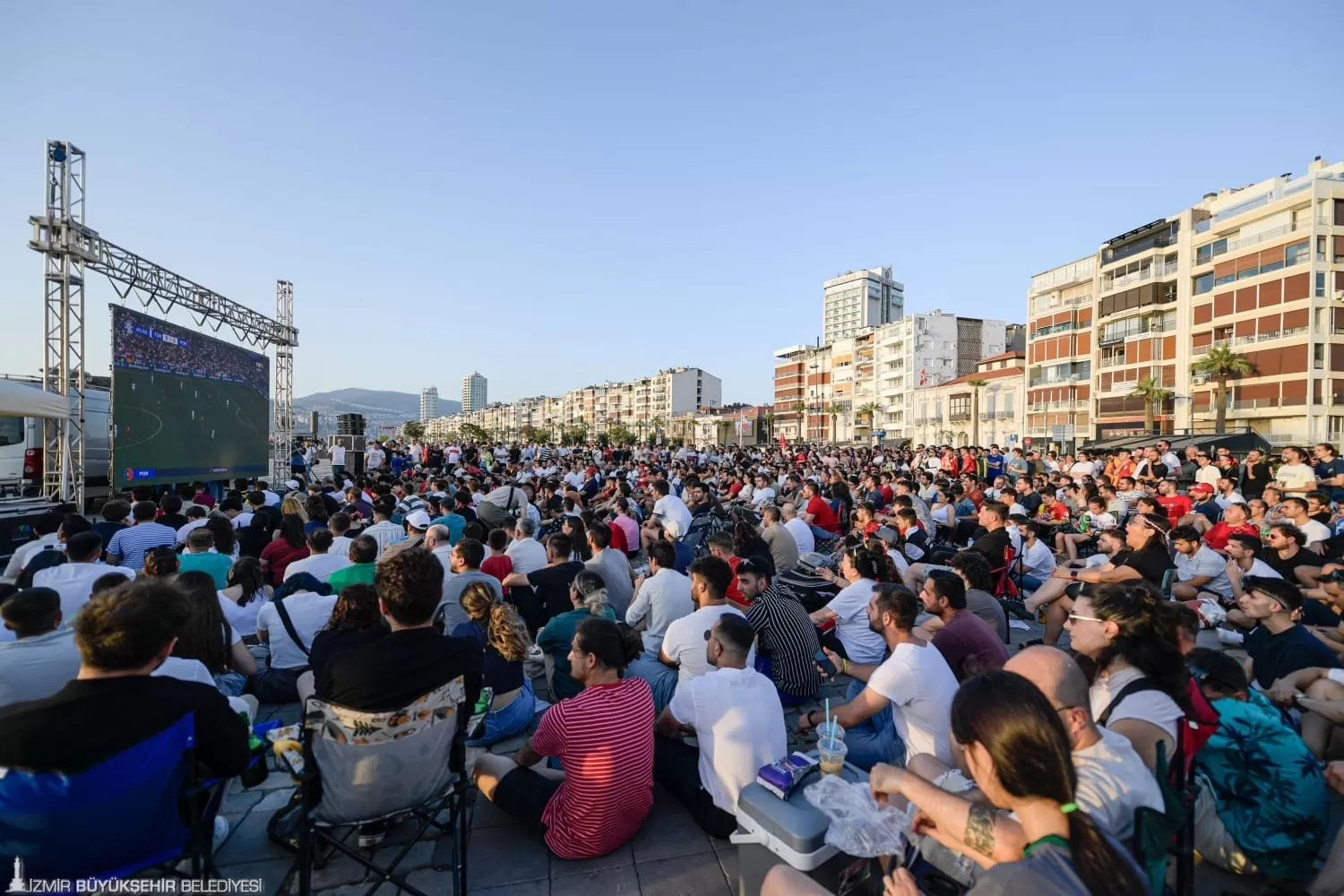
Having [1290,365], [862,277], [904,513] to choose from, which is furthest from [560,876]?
[862,277]

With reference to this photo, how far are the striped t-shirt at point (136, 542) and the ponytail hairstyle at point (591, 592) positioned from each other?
15.3ft

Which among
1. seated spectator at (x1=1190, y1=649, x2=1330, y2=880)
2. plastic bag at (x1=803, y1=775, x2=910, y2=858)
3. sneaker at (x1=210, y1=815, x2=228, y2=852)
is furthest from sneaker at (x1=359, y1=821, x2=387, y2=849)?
seated spectator at (x1=1190, y1=649, x2=1330, y2=880)

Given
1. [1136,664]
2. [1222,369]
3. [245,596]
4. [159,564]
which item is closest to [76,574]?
[159,564]

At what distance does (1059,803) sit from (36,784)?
2.98 meters

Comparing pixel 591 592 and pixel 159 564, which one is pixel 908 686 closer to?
pixel 591 592

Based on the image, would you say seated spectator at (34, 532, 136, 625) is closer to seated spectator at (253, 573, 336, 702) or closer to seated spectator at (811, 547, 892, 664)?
seated spectator at (253, 573, 336, 702)

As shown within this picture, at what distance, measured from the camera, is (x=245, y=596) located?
5035mm

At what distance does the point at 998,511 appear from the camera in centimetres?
754

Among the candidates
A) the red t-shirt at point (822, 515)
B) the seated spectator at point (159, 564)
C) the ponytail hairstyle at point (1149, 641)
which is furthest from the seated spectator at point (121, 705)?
the red t-shirt at point (822, 515)

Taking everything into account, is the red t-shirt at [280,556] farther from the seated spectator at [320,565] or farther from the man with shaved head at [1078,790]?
the man with shaved head at [1078,790]

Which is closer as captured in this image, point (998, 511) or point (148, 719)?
point (148, 719)

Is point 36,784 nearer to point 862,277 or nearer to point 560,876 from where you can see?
point 560,876

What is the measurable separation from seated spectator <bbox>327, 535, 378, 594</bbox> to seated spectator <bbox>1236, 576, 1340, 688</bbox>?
6.18 meters

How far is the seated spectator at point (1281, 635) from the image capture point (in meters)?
3.76
